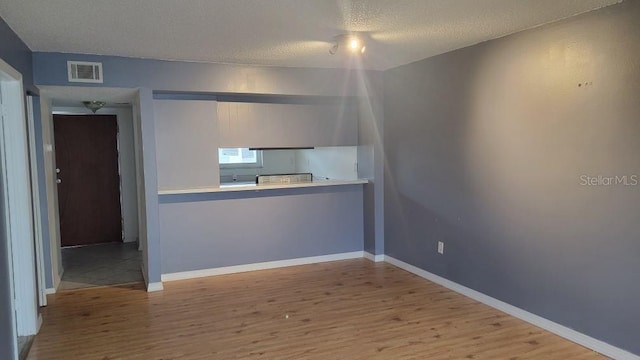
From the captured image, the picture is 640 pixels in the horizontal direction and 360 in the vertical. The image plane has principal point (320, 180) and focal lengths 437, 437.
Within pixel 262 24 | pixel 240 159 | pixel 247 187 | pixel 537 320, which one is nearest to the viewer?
pixel 262 24

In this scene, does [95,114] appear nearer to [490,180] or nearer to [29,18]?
[29,18]

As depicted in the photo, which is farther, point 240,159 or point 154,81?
point 240,159

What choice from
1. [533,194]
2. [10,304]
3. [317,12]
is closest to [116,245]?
[10,304]

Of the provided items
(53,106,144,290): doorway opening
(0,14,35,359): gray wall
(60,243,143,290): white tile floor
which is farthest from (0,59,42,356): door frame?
(53,106,144,290): doorway opening

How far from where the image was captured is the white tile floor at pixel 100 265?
4715mm

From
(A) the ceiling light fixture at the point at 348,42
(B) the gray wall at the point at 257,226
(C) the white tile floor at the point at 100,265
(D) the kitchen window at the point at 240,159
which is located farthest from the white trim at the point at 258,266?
(A) the ceiling light fixture at the point at 348,42

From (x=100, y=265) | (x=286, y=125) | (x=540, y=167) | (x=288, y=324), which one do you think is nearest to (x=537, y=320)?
(x=540, y=167)

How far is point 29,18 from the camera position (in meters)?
2.82

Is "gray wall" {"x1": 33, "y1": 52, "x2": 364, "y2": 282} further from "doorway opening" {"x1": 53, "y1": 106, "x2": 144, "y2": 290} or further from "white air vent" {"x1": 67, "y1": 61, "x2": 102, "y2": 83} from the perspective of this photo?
"doorway opening" {"x1": 53, "y1": 106, "x2": 144, "y2": 290}

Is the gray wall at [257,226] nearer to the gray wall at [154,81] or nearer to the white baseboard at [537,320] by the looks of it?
the gray wall at [154,81]

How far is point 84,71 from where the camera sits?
13.1 feet

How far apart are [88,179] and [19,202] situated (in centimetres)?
354

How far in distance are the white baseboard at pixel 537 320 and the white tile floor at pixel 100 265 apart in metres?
3.18

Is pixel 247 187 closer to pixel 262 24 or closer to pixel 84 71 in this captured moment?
pixel 84 71
